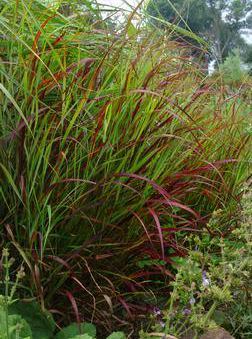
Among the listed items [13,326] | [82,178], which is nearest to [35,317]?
[13,326]

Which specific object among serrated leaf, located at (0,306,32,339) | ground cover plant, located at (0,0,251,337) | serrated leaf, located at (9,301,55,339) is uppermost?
ground cover plant, located at (0,0,251,337)

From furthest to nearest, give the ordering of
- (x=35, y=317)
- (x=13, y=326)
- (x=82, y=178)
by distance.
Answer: (x=82, y=178) < (x=35, y=317) < (x=13, y=326)

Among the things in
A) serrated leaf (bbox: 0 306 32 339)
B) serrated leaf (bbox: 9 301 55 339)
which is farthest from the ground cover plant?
serrated leaf (bbox: 0 306 32 339)

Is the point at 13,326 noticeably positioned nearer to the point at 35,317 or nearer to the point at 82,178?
the point at 35,317

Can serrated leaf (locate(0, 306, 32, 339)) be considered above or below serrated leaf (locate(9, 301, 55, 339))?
above

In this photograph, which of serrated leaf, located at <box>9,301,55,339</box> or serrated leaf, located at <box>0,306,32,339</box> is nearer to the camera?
serrated leaf, located at <box>0,306,32,339</box>

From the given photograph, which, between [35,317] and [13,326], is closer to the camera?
[13,326]

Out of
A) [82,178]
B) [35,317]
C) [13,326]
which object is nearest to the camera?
[13,326]

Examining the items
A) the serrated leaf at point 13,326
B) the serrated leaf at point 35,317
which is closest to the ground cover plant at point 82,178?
the serrated leaf at point 35,317

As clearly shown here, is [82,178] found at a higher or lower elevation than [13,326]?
higher

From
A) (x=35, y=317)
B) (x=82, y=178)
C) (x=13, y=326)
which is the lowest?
(x=35, y=317)

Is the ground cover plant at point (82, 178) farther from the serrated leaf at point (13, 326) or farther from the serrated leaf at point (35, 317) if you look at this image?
the serrated leaf at point (13, 326)

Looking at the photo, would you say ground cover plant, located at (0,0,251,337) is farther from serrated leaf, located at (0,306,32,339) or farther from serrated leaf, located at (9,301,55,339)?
serrated leaf, located at (0,306,32,339)

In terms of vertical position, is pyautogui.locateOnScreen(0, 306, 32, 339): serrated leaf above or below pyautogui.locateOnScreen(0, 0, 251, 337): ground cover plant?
below
